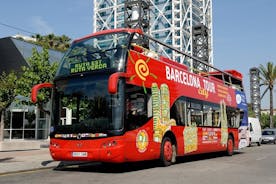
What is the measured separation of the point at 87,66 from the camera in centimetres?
1155

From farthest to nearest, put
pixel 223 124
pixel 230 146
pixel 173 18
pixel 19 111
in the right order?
1. pixel 173 18
2. pixel 19 111
3. pixel 230 146
4. pixel 223 124

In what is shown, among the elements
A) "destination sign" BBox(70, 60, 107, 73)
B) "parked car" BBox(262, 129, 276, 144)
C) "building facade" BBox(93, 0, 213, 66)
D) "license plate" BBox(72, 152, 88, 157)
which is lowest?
"parked car" BBox(262, 129, 276, 144)

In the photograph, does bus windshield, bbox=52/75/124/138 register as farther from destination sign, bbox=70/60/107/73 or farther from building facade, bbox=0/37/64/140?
building facade, bbox=0/37/64/140

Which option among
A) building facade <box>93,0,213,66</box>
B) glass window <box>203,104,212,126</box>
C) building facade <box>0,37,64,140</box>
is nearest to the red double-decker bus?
glass window <box>203,104,212,126</box>

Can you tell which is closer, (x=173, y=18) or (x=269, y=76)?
(x=269, y=76)

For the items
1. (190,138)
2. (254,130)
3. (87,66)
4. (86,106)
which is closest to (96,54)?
(87,66)

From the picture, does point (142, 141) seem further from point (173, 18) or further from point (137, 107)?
point (173, 18)

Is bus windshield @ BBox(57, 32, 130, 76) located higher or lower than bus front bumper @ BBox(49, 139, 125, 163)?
higher

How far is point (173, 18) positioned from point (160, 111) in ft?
340

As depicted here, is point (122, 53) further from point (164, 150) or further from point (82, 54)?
point (164, 150)

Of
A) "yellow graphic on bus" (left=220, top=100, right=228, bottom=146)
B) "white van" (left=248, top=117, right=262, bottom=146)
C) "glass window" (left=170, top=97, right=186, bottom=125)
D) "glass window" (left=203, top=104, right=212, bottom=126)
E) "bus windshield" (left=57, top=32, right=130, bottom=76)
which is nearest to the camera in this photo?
"bus windshield" (left=57, top=32, right=130, bottom=76)

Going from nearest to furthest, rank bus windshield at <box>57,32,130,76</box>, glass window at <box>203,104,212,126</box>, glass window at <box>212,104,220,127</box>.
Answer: bus windshield at <box>57,32,130,76</box>, glass window at <box>203,104,212,126</box>, glass window at <box>212,104,220,127</box>

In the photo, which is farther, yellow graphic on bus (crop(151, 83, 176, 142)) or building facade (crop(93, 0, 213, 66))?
building facade (crop(93, 0, 213, 66))

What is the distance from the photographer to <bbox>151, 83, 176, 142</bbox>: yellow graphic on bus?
1237cm
